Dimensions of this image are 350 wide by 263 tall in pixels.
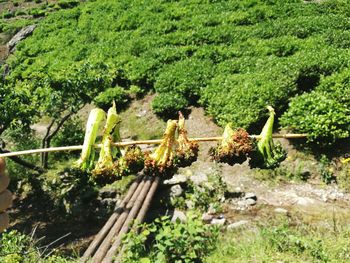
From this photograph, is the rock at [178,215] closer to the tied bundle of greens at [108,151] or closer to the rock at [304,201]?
the rock at [304,201]

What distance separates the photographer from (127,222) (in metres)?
7.65

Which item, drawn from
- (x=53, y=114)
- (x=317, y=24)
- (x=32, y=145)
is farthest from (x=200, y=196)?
(x=317, y=24)

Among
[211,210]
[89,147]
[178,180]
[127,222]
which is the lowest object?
[211,210]

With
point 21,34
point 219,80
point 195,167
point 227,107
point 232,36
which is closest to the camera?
point 195,167

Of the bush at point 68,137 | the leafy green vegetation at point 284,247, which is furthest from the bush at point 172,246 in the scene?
the bush at point 68,137

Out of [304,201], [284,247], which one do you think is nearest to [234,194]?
[304,201]

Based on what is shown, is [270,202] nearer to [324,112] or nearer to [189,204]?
[189,204]

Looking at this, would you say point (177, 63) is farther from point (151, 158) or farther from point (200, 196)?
point (151, 158)

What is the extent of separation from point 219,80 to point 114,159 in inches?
388

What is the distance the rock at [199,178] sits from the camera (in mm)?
9406

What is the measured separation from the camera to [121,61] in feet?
48.4

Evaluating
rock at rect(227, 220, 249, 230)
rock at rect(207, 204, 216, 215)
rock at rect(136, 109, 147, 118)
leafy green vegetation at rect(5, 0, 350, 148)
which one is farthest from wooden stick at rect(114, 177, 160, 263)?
rock at rect(136, 109, 147, 118)

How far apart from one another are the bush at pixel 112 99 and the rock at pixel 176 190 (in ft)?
15.2

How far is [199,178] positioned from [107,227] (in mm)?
2559
